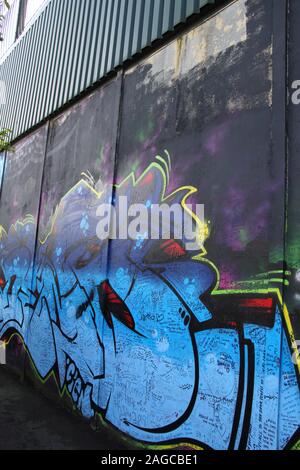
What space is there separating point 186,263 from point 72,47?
465 centimetres

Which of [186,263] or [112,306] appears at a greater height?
[186,263]

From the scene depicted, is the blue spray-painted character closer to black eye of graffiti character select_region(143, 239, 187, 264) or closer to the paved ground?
black eye of graffiti character select_region(143, 239, 187, 264)

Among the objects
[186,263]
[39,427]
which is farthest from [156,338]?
[39,427]

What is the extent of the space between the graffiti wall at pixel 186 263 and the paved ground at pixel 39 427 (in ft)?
0.72

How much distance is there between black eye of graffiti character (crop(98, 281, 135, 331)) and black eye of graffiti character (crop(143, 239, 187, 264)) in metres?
0.65

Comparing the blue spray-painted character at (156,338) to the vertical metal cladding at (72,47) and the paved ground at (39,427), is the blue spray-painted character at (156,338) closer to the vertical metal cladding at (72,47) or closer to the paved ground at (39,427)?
the paved ground at (39,427)

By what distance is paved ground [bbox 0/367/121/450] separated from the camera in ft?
13.9

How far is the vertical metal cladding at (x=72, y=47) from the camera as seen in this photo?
15.9ft

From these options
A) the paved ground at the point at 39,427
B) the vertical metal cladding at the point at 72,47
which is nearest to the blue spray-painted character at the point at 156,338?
the paved ground at the point at 39,427

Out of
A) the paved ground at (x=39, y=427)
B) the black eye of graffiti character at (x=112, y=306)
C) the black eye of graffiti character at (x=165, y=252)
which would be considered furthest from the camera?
the black eye of graffiti character at (x=112, y=306)

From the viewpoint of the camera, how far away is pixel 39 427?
474 centimetres

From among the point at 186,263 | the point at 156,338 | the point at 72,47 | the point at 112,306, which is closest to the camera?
the point at 186,263

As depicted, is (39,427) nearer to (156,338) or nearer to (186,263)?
(156,338)
